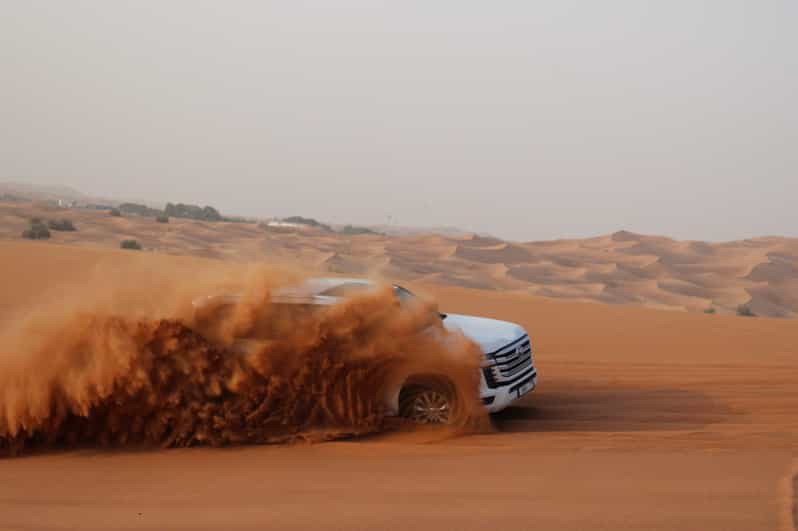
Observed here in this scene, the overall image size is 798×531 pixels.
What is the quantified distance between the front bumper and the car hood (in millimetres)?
405

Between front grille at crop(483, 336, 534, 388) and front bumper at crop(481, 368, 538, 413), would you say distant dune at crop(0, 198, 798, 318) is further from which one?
front bumper at crop(481, 368, 538, 413)

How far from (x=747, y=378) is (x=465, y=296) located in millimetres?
8940

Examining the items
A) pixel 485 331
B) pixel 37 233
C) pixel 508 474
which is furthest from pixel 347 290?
pixel 37 233

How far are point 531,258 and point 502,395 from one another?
1301 inches

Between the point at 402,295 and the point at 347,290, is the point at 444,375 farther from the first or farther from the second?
the point at 402,295

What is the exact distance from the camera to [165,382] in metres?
7.42

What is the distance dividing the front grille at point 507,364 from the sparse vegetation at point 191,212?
1780 inches

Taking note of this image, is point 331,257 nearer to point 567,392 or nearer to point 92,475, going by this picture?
point 567,392

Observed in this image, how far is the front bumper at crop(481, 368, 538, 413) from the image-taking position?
8008mm

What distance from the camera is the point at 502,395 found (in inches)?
321

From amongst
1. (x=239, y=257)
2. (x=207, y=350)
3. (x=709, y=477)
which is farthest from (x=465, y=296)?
(x=709, y=477)

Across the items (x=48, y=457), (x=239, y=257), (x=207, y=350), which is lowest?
(x=48, y=457)

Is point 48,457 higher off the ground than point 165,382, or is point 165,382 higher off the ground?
point 165,382

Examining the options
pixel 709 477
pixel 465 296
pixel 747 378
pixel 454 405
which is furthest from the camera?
pixel 465 296
